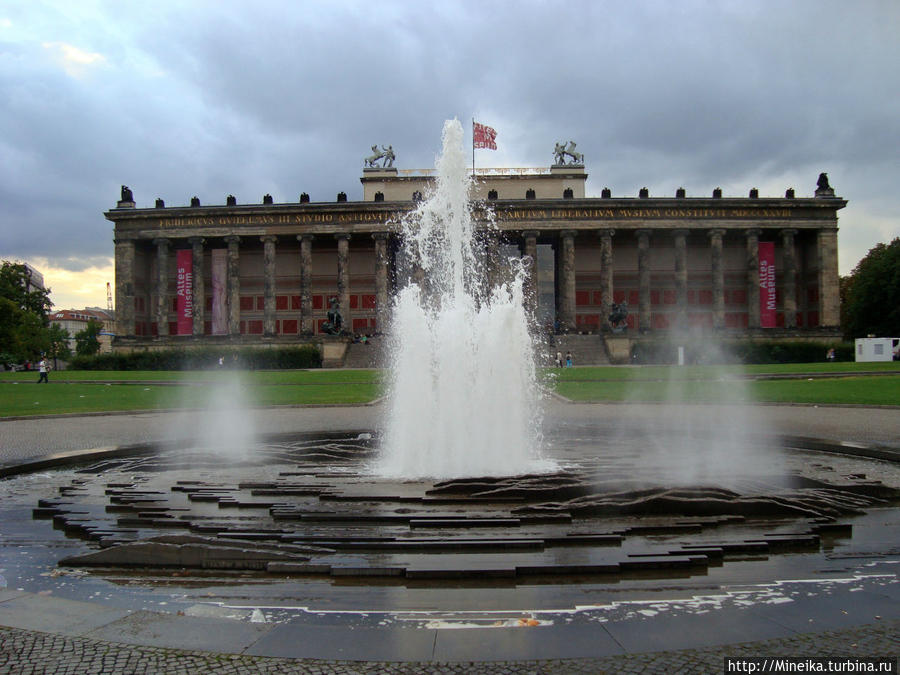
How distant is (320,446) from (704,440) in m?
8.43

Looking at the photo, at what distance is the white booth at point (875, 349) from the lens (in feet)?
160

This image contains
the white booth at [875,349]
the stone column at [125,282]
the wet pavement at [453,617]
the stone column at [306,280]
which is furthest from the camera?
the stone column at [125,282]

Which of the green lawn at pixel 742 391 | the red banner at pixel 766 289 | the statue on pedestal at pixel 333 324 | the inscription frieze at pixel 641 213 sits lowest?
the green lawn at pixel 742 391

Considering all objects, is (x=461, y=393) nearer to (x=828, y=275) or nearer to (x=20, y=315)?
(x=828, y=275)

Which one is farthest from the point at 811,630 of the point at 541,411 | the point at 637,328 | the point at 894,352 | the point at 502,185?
the point at 502,185

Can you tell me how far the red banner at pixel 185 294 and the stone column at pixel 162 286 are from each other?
5.40 ft

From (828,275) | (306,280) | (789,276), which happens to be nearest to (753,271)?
(789,276)

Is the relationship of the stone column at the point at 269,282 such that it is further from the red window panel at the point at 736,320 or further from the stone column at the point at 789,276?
the stone column at the point at 789,276

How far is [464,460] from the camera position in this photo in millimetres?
11820

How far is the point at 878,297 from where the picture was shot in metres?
71.7

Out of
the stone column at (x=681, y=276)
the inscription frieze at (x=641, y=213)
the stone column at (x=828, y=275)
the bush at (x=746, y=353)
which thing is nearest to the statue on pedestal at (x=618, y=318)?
the bush at (x=746, y=353)

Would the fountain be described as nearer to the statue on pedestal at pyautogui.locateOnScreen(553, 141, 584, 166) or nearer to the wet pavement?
the wet pavement

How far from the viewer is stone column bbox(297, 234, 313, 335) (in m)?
68.1

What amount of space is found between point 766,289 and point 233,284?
5127 cm
